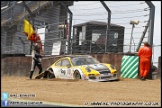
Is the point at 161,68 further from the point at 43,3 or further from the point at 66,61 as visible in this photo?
the point at 43,3

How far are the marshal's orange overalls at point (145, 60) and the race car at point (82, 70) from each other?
95 cm

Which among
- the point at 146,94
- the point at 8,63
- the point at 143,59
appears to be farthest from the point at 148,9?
the point at 8,63

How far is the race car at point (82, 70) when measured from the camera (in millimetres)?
13016

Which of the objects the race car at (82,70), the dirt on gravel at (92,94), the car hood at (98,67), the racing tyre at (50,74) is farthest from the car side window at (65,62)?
the dirt on gravel at (92,94)

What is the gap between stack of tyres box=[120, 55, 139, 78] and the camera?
1405 centimetres

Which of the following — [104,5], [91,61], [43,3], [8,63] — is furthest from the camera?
[43,3]

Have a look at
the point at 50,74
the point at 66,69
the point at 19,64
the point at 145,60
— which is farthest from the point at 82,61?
the point at 19,64

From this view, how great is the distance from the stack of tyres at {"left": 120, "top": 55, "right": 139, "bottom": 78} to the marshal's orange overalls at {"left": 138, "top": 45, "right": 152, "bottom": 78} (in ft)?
1.63

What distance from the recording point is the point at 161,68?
13.2 m

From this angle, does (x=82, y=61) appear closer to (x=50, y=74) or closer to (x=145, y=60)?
(x=50, y=74)

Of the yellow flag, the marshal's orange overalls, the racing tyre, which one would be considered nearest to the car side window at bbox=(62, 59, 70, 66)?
the racing tyre

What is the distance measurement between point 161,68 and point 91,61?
263 cm

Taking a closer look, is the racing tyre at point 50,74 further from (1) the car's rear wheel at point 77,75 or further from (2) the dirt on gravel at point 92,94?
(2) the dirt on gravel at point 92,94

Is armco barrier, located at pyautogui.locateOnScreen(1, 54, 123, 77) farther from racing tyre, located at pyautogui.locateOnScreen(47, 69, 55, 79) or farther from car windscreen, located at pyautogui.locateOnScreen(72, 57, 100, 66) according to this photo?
racing tyre, located at pyautogui.locateOnScreen(47, 69, 55, 79)
